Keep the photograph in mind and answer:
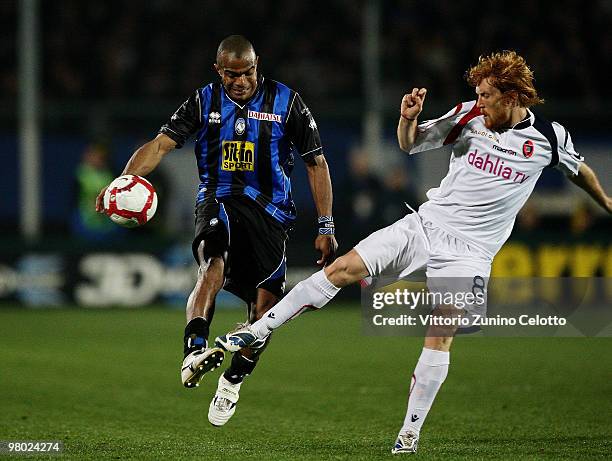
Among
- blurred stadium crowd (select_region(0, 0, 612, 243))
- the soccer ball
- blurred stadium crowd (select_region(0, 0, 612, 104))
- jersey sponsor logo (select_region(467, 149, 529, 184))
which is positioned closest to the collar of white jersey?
jersey sponsor logo (select_region(467, 149, 529, 184))

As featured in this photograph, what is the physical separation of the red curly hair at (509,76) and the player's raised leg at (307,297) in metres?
1.27

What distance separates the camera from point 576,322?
14.5 meters

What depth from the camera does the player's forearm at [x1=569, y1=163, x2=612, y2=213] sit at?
691cm

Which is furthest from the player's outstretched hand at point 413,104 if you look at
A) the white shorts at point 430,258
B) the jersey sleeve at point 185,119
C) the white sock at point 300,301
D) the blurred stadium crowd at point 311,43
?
the blurred stadium crowd at point 311,43

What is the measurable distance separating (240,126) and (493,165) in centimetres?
173

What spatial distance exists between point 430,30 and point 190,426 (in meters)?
12.5

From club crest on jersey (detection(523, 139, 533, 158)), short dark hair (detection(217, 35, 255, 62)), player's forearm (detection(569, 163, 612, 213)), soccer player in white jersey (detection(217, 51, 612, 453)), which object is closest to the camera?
soccer player in white jersey (detection(217, 51, 612, 453))

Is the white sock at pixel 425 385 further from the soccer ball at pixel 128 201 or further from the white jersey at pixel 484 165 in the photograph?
the soccer ball at pixel 128 201

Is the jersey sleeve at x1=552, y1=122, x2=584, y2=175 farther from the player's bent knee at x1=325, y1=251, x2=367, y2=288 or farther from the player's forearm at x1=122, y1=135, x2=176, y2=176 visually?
the player's forearm at x1=122, y1=135, x2=176, y2=176

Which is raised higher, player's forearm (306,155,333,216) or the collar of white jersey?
the collar of white jersey

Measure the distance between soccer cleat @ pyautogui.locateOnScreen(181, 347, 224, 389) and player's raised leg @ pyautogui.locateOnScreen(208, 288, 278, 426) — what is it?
0.82 meters

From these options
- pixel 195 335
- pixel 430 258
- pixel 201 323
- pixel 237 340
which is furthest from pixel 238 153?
pixel 430 258

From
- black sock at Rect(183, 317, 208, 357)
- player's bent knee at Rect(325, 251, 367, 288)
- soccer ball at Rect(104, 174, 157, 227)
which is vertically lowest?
black sock at Rect(183, 317, 208, 357)

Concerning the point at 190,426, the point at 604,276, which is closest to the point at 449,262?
the point at 190,426
